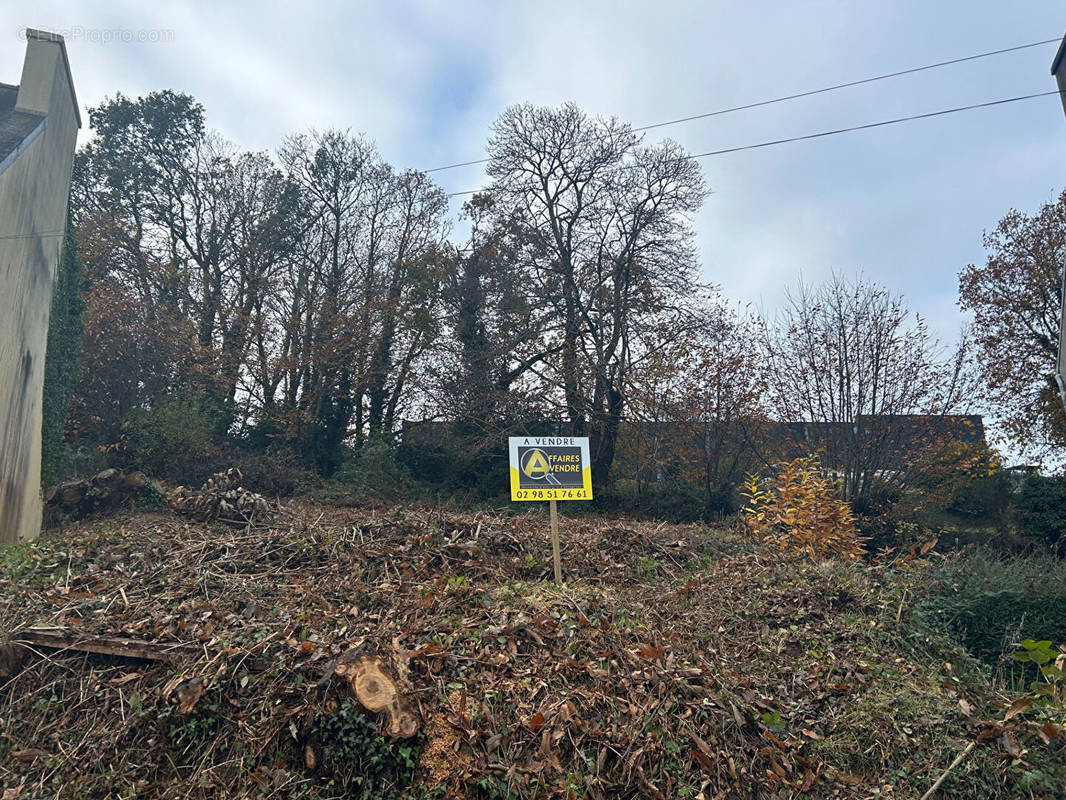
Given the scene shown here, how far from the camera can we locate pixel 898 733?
4.39m

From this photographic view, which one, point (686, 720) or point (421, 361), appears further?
point (421, 361)

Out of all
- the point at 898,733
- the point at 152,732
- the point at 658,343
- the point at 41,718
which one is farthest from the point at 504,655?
the point at 658,343

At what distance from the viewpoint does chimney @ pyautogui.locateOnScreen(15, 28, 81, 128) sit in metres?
9.14

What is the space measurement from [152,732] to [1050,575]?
7.73m

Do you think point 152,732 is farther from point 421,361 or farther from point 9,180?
point 421,361

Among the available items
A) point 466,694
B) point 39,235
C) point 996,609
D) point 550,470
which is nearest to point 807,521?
point 996,609

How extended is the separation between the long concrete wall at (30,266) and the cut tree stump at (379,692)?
6718 mm

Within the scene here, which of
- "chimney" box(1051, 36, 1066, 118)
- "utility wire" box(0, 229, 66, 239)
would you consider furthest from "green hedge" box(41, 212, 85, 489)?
"chimney" box(1051, 36, 1066, 118)

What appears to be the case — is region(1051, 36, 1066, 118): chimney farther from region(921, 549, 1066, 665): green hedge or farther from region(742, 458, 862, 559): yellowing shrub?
region(921, 549, 1066, 665): green hedge

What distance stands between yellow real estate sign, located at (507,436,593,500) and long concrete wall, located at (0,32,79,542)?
6.13 m

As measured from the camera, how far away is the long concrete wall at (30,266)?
8203 millimetres

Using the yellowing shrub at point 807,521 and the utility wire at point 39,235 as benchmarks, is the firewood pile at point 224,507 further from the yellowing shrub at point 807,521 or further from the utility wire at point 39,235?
the yellowing shrub at point 807,521

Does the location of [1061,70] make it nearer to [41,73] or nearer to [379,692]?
[379,692]

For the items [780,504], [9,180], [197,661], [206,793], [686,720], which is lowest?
[206,793]
